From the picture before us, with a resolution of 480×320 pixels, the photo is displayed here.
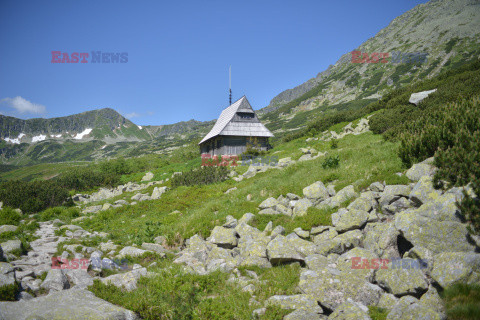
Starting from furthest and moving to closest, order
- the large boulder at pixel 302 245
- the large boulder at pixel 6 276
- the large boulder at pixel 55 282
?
the large boulder at pixel 302 245
the large boulder at pixel 55 282
the large boulder at pixel 6 276

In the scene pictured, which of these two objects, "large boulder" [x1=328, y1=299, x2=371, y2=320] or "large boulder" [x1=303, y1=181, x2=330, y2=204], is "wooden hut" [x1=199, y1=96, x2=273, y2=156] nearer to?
"large boulder" [x1=303, y1=181, x2=330, y2=204]

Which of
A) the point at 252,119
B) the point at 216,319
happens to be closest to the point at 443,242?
the point at 216,319

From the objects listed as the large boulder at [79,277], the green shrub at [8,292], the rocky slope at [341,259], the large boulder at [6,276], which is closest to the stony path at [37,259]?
the rocky slope at [341,259]

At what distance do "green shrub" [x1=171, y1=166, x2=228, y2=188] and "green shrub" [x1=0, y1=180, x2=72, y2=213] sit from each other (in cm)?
893

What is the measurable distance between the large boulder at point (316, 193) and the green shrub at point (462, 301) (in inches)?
230

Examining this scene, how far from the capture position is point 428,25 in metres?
146

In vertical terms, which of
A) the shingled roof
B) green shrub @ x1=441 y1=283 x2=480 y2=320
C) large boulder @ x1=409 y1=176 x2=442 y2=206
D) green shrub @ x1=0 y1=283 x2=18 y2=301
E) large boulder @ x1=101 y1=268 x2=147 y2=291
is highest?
the shingled roof

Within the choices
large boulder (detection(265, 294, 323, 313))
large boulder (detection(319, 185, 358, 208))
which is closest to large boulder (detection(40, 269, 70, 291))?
large boulder (detection(265, 294, 323, 313))

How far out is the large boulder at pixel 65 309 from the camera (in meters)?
4.10

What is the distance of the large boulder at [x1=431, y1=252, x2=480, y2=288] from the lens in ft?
13.0

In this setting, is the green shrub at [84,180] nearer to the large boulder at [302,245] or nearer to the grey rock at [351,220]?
the large boulder at [302,245]

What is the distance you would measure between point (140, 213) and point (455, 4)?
224653 mm

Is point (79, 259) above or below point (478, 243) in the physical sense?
below

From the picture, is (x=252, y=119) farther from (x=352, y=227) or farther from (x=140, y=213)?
(x=352, y=227)
